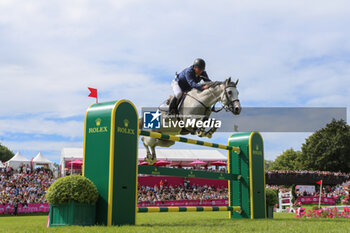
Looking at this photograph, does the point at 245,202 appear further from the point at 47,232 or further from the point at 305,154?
the point at 305,154

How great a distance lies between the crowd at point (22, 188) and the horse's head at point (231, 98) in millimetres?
16244

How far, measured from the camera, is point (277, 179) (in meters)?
29.3

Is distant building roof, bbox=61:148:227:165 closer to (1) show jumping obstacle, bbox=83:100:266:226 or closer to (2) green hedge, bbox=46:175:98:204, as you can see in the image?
(1) show jumping obstacle, bbox=83:100:266:226

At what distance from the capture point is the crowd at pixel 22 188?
733 inches

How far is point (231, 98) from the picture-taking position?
4.83 m

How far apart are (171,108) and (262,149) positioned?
147 inches

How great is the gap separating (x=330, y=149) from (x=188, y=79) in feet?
117

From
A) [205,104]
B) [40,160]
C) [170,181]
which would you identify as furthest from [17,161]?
[205,104]

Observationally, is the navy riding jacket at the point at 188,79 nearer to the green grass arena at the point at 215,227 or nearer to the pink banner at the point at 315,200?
the green grass arena at the point at 215,227

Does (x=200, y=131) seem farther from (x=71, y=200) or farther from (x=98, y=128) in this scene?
(x=71, y=200)

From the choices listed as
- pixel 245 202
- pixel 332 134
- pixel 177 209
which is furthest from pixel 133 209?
pixel 332 134

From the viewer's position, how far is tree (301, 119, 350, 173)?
1460 inches

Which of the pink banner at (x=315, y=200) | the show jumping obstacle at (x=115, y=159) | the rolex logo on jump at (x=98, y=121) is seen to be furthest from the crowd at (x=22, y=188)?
the pink banner at (x=315, y=200)

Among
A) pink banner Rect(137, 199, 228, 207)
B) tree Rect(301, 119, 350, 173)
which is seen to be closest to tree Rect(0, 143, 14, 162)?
tree Rect(301, 119, 350, 173)
